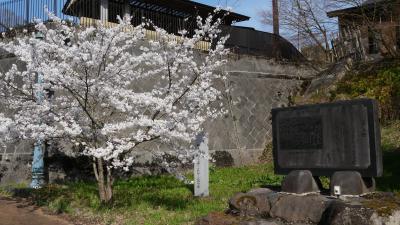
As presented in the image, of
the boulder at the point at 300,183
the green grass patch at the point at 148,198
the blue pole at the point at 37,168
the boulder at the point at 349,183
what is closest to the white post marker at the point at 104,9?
the blue pole at the point at 37,168

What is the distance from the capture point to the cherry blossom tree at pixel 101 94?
8172 mm

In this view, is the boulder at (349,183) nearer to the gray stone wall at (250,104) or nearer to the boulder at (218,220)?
the boulder at (218,220)

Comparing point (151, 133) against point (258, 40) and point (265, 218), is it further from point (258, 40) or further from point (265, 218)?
point (258, 40)

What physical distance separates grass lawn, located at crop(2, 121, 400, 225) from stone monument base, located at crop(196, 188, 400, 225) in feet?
3.00

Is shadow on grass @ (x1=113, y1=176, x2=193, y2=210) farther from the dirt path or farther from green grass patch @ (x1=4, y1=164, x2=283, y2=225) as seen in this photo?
the dirt path

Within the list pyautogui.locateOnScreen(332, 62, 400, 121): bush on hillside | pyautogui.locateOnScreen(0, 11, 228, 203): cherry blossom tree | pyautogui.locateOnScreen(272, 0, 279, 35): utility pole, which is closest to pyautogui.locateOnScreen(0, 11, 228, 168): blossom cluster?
pyautogui.locateOnScreen(0, 11, 228, 203): cherry blossom tree

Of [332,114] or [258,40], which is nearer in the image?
[332,114]

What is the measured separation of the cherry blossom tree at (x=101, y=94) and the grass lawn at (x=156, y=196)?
1.96ft

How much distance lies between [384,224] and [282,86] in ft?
41.6

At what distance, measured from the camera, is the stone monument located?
6816 millimetres

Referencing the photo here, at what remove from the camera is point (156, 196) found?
32.2 ft

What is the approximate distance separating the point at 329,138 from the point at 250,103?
10.1m

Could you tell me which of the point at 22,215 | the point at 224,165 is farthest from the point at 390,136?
the point at 22,215

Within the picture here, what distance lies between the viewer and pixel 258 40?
70.3 ft
